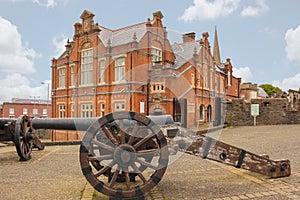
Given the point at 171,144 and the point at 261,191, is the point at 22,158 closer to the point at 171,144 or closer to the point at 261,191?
the point at 171,144

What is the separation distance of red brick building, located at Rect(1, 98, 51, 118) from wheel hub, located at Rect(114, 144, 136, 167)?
43.7 metres

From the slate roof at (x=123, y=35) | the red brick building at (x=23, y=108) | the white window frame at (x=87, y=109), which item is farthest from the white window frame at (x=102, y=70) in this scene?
the red brick building at (x=23, y=108)

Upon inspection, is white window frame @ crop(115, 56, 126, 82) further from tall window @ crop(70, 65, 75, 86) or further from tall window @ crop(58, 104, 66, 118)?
tall window @ crop(58, 104, 66, 118)

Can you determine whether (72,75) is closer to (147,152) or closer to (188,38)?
(188,38)

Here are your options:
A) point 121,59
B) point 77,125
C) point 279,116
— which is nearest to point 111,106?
point 121,59

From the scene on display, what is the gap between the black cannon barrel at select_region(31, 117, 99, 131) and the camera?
477 cm

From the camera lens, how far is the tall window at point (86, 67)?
64.5ft

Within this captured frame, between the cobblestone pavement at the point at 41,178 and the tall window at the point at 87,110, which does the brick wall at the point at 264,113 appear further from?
the cobblestone pavement at the point at 41,178

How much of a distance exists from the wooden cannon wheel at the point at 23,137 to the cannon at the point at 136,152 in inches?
107

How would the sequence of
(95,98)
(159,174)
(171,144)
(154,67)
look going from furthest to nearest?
(95,98), (154,67), (171,144), (159,174)

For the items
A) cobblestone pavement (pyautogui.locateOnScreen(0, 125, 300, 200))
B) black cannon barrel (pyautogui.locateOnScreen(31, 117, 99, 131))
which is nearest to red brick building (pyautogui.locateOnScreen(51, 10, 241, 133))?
black cannon barrel (pyautogui.locateOnScreen(31, 117, 99, 131))

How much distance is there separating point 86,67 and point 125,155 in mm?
18023

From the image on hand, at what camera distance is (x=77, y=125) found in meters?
4.90

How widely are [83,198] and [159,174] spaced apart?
111 cm
